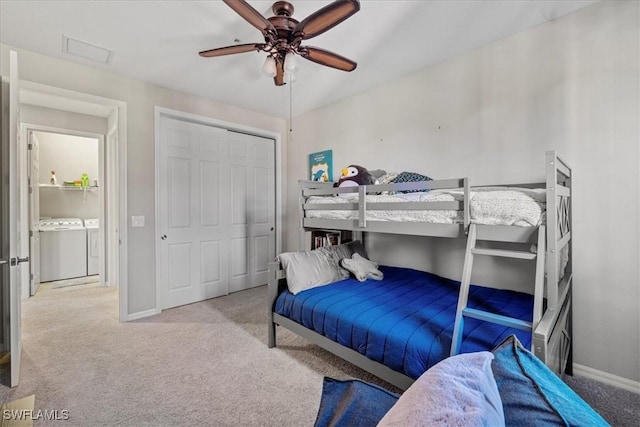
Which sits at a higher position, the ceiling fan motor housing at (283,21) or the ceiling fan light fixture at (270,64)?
the ceiling fan motor housing at (283,21)

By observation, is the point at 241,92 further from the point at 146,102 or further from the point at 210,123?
the point at 146,102

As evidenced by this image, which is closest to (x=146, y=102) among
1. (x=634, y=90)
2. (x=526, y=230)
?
(x=526, y=230)

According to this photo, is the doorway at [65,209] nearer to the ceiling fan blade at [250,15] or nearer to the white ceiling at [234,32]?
the white ceiling at [234,32]

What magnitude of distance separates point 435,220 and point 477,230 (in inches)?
9.8

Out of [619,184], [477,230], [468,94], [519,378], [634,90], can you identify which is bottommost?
[519,378]

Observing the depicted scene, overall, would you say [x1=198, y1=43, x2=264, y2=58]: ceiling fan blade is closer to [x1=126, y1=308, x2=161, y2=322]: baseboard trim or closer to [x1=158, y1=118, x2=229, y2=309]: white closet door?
[x1=158, y1=118, x2=229, y2=309]: white closet door

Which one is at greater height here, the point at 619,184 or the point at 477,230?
the point at 619,184

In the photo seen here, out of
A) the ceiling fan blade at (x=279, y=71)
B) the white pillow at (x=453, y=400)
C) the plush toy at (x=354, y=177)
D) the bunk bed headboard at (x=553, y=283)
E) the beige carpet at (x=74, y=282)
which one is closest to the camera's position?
the white pillow at (x=453, y=400)

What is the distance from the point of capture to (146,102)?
3.13 metres

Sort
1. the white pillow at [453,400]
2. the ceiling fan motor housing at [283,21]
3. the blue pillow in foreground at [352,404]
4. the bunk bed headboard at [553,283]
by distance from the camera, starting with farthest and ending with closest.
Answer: the ceiling fan motor housing at [283,21], the bunk bed headboard at [553,283], the blue pillow in foreground at [352,404], the white pillow at [453,400]

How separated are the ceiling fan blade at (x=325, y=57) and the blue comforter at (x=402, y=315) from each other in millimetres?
1759

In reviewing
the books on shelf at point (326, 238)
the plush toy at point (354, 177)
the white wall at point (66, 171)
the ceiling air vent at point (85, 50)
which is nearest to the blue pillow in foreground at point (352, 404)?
the plush toy at point (354, 177)

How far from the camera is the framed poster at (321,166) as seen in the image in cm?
378

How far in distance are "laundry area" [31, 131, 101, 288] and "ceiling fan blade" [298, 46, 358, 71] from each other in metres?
3.97
